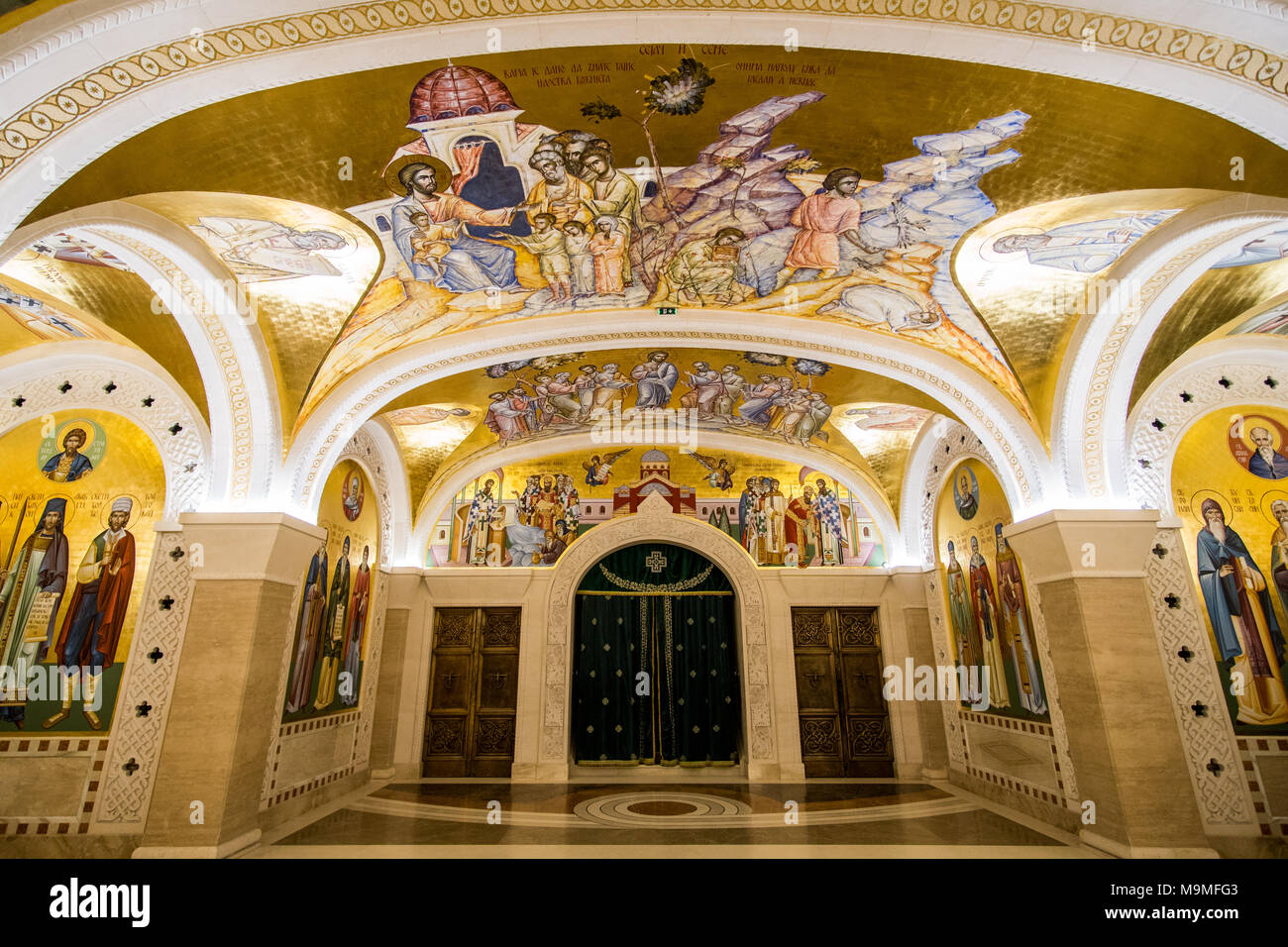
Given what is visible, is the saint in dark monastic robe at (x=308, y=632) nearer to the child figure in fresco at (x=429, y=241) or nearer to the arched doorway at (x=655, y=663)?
the child figure in fresco at (x=429, y=241)

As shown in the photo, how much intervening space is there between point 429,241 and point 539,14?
221 cm

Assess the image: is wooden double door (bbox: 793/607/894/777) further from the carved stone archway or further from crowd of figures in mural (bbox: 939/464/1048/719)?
crowd of figures in mural (bbox: 939/464/1048/719)

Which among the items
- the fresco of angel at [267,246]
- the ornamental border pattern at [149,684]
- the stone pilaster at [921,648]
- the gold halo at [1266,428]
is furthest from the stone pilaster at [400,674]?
the gold halo at [1266,428]

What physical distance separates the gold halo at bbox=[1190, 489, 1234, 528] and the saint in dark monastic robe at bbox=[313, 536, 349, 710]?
911cm

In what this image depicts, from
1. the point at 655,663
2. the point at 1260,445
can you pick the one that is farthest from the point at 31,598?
the point at 1260,445

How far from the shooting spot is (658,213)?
16.8 ft

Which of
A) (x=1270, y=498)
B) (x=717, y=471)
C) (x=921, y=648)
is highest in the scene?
(x=717, y=471)

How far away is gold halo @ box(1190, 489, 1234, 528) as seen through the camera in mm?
6441

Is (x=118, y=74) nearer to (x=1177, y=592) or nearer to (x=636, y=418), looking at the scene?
(x=636, y=418)

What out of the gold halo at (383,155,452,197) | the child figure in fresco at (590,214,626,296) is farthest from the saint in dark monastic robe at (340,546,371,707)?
the gold halo at (383,155,452,197)

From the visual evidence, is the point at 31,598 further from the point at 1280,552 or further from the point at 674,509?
the point at 1280,552

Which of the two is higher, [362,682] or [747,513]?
[747,513]

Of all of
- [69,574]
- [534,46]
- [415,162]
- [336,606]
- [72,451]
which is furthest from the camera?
[336,606]

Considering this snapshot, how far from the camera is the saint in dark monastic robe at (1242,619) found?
19.5 feet
